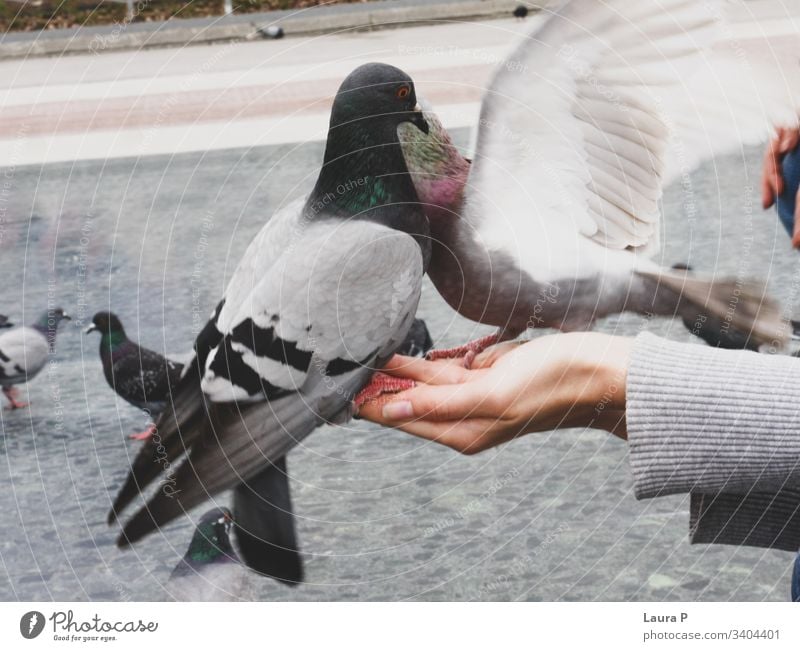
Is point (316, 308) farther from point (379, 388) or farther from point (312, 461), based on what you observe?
point (312, 461)

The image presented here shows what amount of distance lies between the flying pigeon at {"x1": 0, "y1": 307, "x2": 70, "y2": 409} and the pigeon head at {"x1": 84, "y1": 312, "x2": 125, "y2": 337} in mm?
57

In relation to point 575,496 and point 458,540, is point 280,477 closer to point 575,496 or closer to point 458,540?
point 458,540

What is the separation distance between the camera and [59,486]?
7.86ft

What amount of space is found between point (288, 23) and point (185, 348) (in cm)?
57

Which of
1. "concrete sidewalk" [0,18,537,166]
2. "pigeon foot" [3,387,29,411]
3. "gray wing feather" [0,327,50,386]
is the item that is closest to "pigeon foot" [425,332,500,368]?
"concrete sidewalk" [0,18,537,166]

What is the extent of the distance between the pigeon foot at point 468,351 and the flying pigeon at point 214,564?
16.0 inches

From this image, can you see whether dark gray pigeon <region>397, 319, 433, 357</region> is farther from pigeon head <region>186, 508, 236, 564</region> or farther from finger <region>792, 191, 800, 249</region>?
finger <region>792, 191, 800, 249</region>

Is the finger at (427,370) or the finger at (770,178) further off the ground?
the finger at (770,178)

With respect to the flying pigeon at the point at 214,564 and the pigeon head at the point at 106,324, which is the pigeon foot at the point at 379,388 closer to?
the flying pigeon at the point at 214,564

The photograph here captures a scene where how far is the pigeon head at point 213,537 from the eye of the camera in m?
1.84

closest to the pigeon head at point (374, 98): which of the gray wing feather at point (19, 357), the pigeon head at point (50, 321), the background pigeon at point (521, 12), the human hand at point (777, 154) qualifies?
the background pigeon at point (521, 12)

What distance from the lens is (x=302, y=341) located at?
5.17ft

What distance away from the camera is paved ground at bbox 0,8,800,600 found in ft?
5.93

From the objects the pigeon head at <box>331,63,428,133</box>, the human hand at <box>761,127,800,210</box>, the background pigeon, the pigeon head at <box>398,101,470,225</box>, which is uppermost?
the background pigeon
